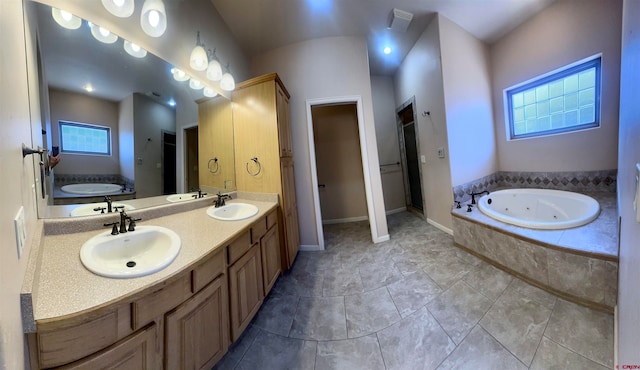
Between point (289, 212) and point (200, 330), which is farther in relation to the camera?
point (289, 212)

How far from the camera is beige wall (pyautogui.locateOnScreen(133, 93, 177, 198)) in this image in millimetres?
1319

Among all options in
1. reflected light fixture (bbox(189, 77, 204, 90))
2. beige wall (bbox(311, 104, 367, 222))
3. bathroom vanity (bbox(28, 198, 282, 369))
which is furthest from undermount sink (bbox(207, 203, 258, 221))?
beige wall (bbox(311, 104, 367, 222))

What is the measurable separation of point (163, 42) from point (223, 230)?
1.49 m

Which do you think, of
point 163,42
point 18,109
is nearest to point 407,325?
point 18,109

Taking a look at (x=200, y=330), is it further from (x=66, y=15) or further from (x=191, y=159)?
(x=66, y=15)

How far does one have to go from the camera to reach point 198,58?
1667mm

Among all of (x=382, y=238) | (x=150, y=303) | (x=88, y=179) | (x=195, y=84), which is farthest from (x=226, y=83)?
(x=382, y=238)

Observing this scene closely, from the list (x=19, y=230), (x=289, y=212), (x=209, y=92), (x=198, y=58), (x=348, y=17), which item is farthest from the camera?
(x=348, y=17)

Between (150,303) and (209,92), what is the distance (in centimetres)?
180

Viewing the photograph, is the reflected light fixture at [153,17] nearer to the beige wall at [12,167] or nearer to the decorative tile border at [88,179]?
the beige wall at [12,167]

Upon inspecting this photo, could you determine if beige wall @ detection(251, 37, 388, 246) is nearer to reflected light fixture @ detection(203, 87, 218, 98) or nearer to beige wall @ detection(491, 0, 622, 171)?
reflected light fixture @ detection(203, 87, 218, 98)

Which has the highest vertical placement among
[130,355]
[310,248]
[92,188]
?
[92,188]

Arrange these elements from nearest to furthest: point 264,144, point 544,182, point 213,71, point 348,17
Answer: point 213,71 < point 264,144 < point 348,17 < point 544,182

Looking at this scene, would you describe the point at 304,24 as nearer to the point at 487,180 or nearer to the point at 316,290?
the point at 316,290
